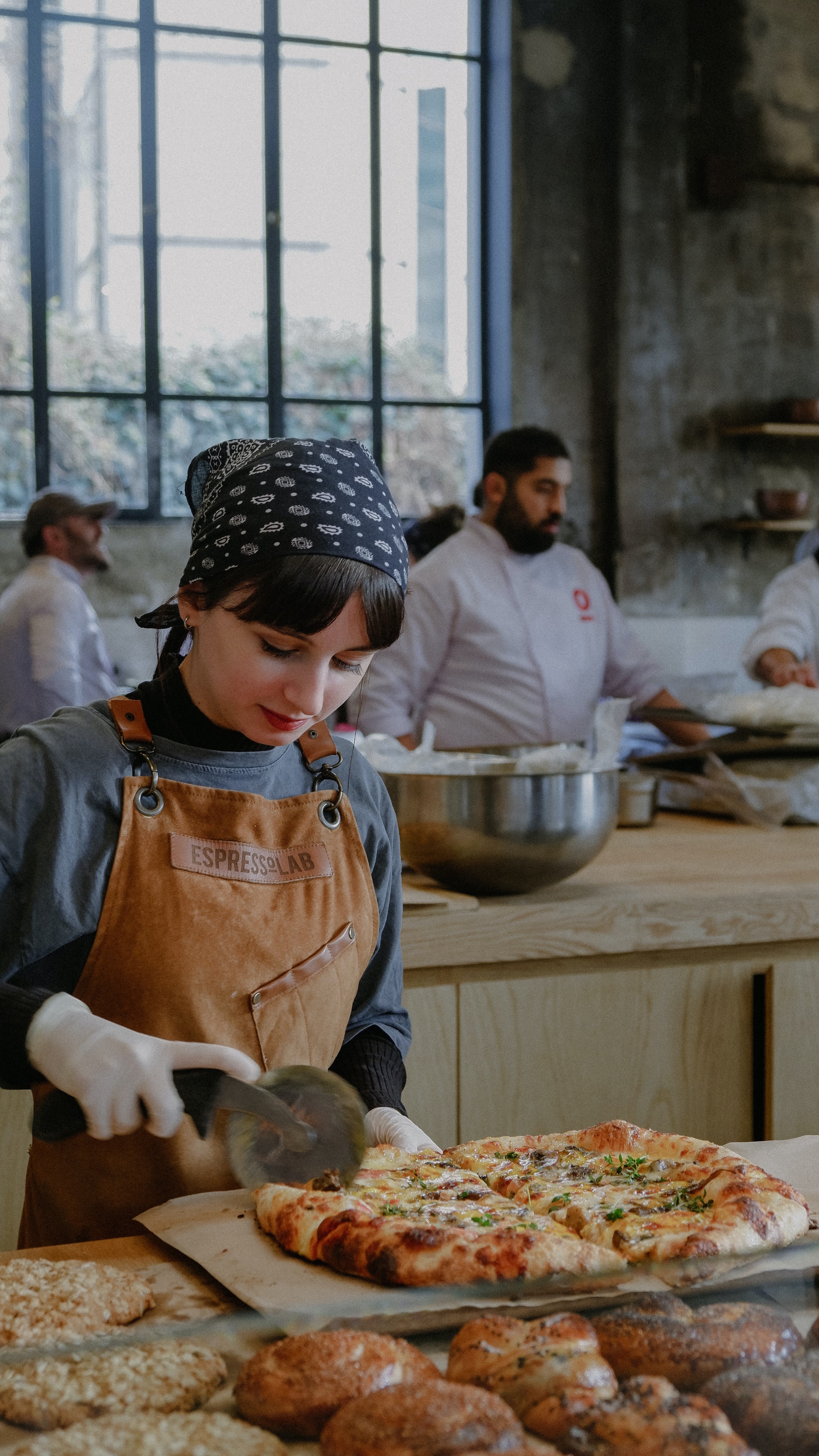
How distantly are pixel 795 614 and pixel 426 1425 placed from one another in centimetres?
364

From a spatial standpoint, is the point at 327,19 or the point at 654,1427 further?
the point at 327,19

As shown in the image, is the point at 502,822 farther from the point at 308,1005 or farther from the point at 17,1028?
the point at 17,1028

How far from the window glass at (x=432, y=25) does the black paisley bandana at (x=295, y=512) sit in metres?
6.42

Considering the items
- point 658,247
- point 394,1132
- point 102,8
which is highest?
point 102,8

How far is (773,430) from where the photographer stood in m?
6.75

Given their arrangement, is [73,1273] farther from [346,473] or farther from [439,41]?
[439,41]

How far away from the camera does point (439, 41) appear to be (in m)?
7.02

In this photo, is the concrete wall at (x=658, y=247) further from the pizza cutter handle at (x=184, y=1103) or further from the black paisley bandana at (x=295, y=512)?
the pizza cutter handle at (x=184, y=1103)

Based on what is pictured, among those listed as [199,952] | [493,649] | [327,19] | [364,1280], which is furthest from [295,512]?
[327,19]

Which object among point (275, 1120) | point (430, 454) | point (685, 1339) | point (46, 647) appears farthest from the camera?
point (430, 454)

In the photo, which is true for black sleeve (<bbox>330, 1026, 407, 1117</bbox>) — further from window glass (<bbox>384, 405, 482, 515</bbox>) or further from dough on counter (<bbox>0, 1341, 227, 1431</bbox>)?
window glass (<bbox>384, 405, 482, 515</bbox>)

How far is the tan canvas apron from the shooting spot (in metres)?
1.35

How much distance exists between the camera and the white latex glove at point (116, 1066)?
1073mm

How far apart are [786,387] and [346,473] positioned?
20.5ft
